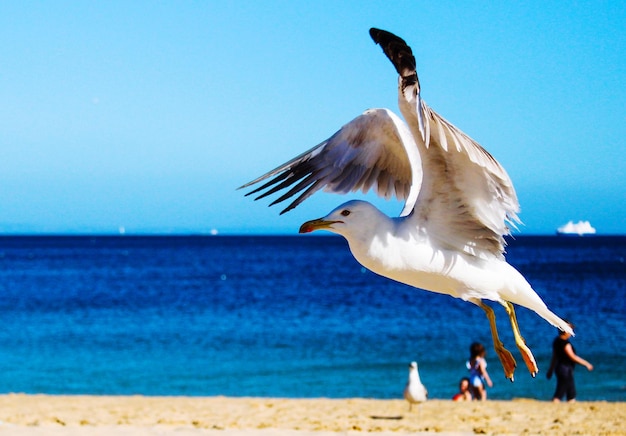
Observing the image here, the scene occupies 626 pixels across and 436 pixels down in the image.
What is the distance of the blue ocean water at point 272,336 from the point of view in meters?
20.0

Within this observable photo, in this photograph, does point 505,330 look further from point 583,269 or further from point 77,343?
point 583,269


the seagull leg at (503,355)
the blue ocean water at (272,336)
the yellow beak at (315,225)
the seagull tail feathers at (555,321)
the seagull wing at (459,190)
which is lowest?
the blue ocean water at (272,336)

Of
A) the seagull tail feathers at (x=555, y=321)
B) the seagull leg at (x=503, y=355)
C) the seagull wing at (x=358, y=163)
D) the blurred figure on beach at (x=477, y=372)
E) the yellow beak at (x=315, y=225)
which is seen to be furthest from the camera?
the blurred figure on beach at (x=477, y=372)

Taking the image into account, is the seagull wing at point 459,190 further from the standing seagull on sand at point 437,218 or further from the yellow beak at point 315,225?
the yellow beak at point 315,225

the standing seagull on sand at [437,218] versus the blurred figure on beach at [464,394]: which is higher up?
the standing seagull on sand at [437,218]

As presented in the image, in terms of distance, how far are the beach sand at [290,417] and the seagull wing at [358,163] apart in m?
5.89

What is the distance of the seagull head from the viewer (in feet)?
12.2

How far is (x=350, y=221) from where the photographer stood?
12.3 ft

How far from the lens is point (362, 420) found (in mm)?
11953

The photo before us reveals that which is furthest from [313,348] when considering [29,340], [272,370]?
[29,340]

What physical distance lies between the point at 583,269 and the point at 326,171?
62.6 meters

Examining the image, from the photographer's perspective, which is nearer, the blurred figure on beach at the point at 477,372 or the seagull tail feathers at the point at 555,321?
the seagull tail feathers at the point at 555,321

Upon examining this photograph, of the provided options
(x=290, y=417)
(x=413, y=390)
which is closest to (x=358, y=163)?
(x=413, y=390)

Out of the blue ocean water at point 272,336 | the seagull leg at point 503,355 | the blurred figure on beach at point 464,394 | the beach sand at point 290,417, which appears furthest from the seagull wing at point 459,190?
the blue ocean water at point 272,336
